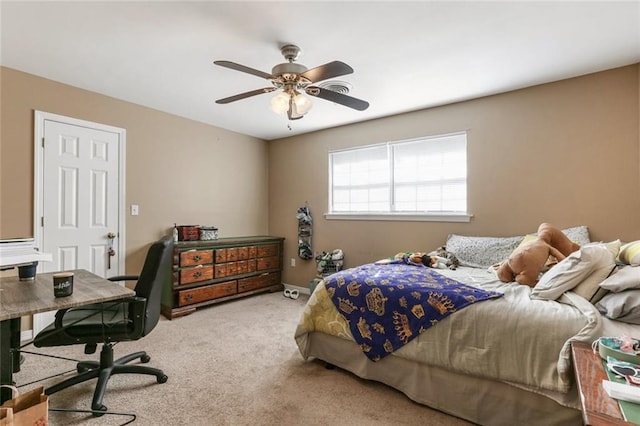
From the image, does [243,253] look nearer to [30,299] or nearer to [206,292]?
[206,292]

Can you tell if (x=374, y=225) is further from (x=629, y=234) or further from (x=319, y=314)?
(x=629, y=234)

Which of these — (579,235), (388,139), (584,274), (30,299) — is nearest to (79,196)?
(30,299)

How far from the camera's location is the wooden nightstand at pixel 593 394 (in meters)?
0.85

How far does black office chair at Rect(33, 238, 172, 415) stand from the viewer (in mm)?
1846

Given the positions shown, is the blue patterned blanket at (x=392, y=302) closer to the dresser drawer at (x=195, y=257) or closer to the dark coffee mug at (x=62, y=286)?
the dark coffee mug at (x=62, y=286)

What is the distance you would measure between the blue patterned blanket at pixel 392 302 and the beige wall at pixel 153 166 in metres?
2.57

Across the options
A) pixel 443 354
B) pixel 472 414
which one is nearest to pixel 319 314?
pixel 443 354

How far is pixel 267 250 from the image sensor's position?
4602 mm

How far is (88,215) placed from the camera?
3.24 metres

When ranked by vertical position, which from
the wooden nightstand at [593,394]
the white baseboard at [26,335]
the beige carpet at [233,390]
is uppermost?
the wooden nightstand at [593,394]

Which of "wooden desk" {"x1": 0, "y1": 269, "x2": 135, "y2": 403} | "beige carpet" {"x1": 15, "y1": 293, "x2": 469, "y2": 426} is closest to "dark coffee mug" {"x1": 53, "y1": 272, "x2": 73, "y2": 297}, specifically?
"wooden desk" {"x1": 0, "y1": 269, "x2": 135, "y2": 403}

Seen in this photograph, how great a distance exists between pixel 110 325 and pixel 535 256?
9.44ft

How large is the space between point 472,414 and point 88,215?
3782 millimetres

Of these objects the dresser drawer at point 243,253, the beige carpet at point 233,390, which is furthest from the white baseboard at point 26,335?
the dresser drawer at point 243,253
